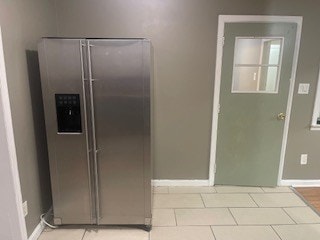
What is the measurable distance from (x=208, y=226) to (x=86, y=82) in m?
1.70

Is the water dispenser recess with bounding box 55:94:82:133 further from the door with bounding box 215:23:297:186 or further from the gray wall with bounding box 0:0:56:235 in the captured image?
the door with bounding box 215:23:297:186

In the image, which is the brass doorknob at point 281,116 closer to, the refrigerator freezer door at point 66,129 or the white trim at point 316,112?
the white trim at point 316,112

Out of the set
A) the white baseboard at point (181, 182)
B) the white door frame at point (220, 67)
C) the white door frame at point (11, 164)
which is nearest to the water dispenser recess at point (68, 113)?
the white door frame at point (11, 164)

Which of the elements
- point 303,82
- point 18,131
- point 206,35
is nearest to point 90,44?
point 18,131

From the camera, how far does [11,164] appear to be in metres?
1.68

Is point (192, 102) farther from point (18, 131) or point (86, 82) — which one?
point (18, 131)

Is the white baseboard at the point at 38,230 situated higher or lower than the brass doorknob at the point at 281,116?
lower

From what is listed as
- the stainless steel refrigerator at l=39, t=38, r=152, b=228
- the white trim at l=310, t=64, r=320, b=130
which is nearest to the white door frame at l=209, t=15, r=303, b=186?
the white trim at l=310, t=64, r=320, b=130

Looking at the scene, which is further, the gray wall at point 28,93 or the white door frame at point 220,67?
the white door frame at point 220,67

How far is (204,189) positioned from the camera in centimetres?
291

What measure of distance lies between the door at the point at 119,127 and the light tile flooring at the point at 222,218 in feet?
Answer: 0.74

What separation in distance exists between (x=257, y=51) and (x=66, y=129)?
6.97ft

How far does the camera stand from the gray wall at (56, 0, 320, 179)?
2.51 metres

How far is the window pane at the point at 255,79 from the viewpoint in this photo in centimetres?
267
